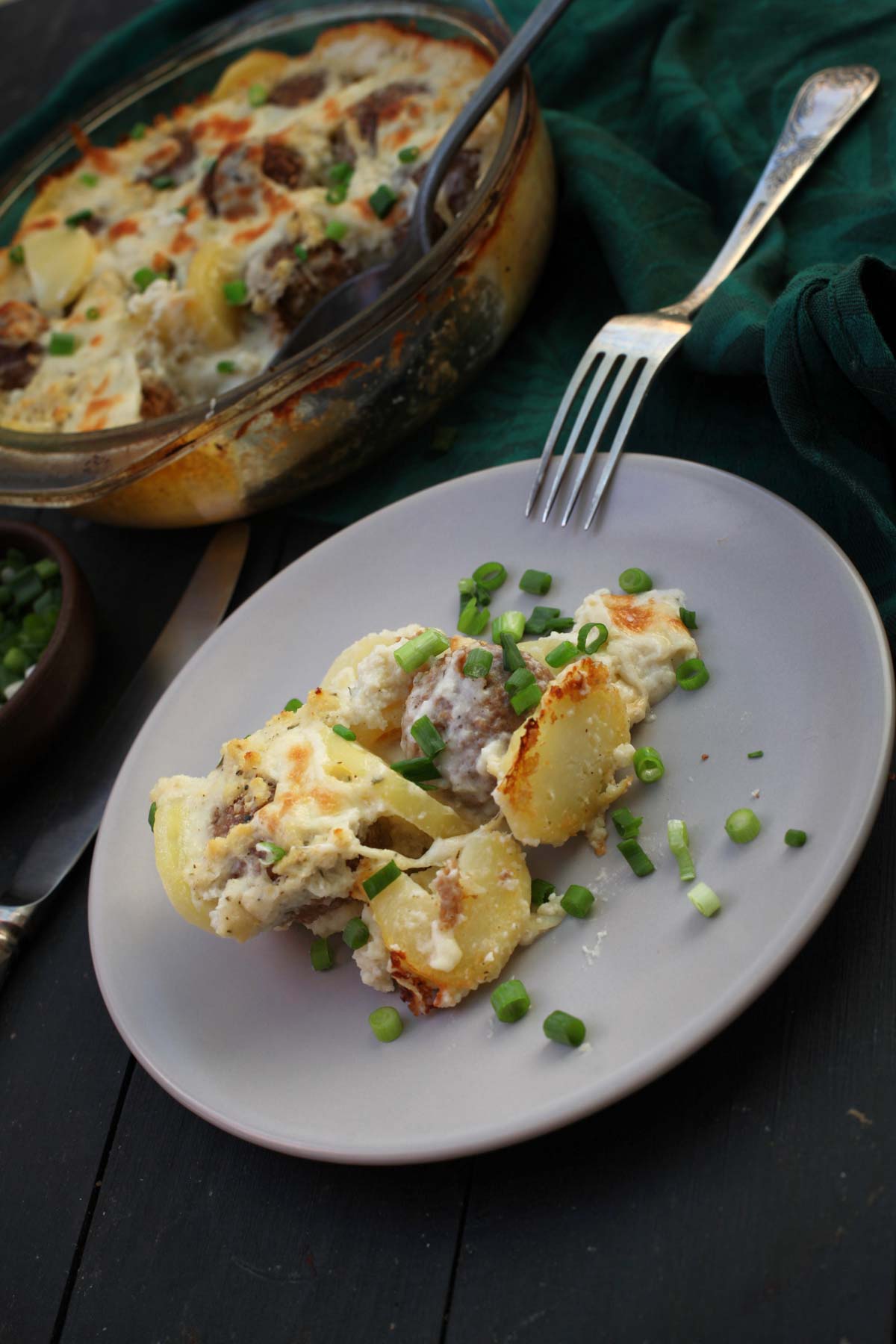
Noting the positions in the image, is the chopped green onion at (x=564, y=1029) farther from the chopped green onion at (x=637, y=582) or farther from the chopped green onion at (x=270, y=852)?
the chopped green onion at (x=637, y=582)

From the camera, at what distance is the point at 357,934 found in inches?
76.7

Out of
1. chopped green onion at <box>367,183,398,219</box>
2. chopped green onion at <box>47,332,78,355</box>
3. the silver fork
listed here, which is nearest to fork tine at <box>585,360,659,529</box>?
the silver fork

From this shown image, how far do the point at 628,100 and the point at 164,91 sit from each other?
1555 millimetres

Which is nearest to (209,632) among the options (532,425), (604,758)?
(532,425)

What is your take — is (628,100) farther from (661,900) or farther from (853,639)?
(661,900)

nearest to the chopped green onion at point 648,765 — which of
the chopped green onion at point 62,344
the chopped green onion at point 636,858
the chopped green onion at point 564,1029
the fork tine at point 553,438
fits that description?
the chopped green onion at point 636,858

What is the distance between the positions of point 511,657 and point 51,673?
1.22 metres

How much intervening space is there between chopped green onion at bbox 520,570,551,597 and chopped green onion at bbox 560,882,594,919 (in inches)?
27.8

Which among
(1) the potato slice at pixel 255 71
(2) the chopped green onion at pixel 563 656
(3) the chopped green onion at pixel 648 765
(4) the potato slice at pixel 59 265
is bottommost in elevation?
(3) the chopped green onion at pixel 648 765

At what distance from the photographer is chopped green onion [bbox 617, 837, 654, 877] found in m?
1.91

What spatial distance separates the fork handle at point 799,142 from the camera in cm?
278

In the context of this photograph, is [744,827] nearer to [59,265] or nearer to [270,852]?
[270,852]

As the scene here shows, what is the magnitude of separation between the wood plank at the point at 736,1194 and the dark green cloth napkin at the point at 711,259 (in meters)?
0.72

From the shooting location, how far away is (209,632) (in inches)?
111
